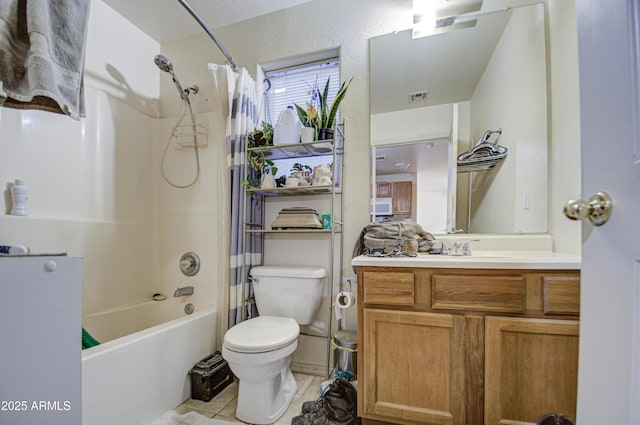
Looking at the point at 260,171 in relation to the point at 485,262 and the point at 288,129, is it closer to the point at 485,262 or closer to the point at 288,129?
the point at 288,129

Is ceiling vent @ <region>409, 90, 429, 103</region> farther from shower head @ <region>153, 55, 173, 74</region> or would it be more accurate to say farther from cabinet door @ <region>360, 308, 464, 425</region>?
shower head @ <region>153, 55, 173, 74</region>

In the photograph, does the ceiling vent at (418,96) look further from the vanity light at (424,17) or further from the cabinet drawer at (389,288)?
the cabinet drawer at (389,288)

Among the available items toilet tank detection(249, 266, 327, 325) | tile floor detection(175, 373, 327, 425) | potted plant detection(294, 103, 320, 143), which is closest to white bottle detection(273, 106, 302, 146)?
potted plant detection(294, 103, 320, 143)

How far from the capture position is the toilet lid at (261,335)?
123cm

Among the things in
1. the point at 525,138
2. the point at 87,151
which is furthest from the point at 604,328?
the point at 87,151

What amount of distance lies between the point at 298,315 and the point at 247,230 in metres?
0.65

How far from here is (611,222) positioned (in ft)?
1.47

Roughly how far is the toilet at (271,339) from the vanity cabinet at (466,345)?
1.41ft

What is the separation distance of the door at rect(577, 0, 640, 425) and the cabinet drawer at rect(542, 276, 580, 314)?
0.58 m

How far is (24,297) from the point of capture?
2.55 ft

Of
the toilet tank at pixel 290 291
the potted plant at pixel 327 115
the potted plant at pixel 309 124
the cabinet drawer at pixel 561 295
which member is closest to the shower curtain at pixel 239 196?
the toilet tank at pixel 290 291

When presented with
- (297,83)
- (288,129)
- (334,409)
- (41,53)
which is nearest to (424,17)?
(297,83)

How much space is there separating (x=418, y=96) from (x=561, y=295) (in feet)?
4.22

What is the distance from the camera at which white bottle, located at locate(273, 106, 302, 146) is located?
5.67 feet
